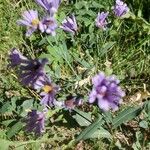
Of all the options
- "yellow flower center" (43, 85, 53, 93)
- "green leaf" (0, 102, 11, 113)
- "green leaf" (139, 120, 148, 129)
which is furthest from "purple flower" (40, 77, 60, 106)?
"green leaf" (139, 120, 148, 129)

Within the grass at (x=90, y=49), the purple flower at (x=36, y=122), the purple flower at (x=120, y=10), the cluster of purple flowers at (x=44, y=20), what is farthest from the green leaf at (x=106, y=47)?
the purple flower at (x=36, y=122)

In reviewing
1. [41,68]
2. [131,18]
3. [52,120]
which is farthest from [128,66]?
[41,68]

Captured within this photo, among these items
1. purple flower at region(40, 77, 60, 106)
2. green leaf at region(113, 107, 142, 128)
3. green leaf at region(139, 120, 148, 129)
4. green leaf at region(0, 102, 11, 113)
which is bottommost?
green leaf at region(139, 120, 148, 129)

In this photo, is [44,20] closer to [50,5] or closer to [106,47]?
[50,5]

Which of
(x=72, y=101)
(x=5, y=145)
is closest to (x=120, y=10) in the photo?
(x=72, y=101)

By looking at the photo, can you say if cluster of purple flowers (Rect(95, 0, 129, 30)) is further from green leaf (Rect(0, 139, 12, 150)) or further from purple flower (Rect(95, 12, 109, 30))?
green leaf (Rect(0, 139, 12, 150))

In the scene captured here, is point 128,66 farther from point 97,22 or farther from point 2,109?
point 2,109

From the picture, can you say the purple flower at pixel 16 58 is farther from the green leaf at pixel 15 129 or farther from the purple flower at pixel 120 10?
the purple flower at pixel 120 10
